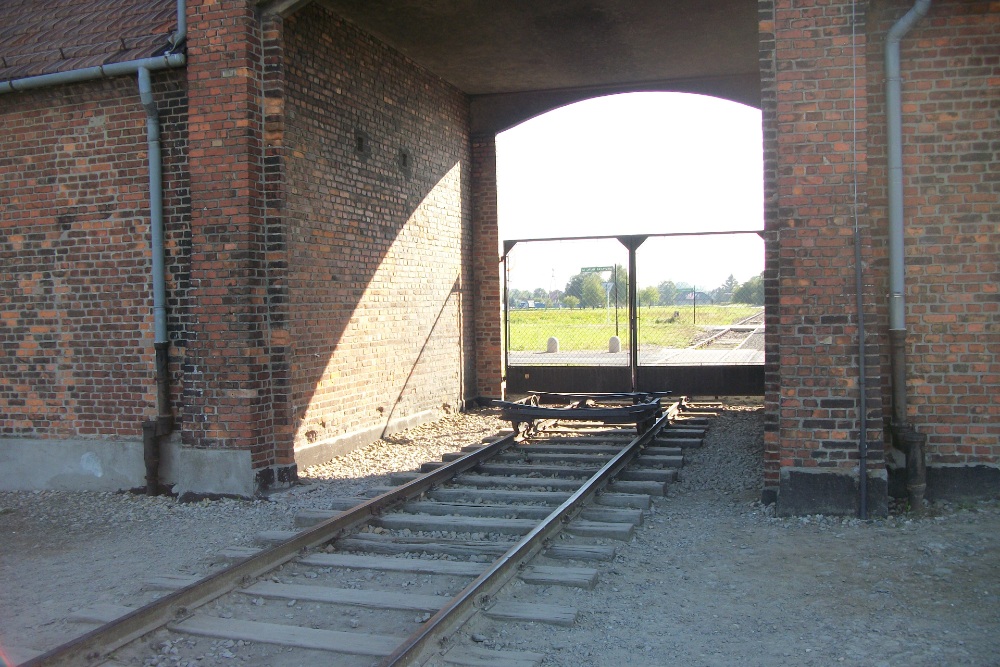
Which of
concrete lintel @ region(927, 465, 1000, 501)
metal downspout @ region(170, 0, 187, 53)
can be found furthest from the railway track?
metal downspout @ region(170, 0, 187, 53)

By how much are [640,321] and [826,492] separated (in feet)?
28.9

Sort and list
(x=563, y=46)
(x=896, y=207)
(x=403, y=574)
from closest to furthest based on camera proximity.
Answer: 1. (x=403, y=574)
2. (x=896, y=207)
3. (x=563, y=46)

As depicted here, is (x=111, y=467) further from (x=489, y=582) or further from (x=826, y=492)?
(x=826, y=492)

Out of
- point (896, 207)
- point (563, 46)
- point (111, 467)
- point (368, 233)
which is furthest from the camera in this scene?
point (563, 46)

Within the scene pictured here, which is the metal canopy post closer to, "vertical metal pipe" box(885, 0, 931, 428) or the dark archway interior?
A: the dark archway interior

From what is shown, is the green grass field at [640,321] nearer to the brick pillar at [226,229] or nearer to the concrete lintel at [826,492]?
the brick pillar at [226,229]

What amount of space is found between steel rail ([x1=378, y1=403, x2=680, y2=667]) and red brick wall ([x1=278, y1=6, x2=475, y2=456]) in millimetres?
3397

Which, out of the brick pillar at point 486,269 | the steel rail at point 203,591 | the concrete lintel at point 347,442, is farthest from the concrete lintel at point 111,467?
the brick pillar at point 486,269

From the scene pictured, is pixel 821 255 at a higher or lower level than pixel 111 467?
higher

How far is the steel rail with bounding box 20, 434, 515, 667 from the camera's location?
4141mm

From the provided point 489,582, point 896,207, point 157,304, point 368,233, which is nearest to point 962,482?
point 896,207

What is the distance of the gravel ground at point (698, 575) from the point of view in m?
4.40

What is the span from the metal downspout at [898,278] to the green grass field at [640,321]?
26.8ft

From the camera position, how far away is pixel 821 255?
6.77 meters
